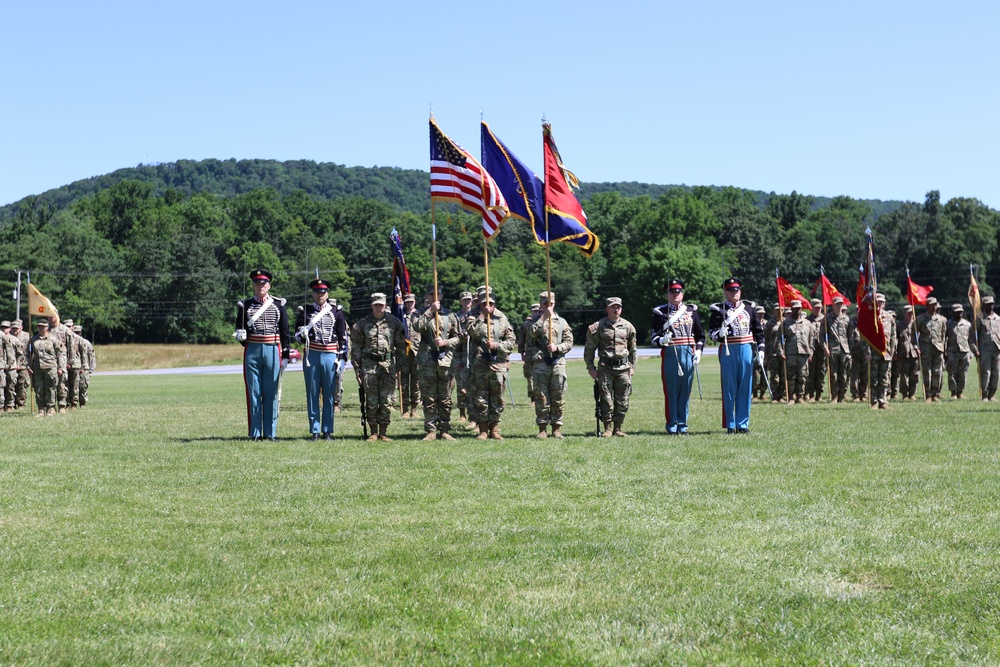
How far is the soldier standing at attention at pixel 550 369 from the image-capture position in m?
16.3

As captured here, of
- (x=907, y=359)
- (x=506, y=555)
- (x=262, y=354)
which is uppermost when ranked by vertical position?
(x=262, y=354)

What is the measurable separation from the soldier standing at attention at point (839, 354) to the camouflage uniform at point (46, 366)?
53.9ft

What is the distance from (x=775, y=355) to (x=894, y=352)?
2657mm

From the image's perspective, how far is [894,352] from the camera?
24734 mm

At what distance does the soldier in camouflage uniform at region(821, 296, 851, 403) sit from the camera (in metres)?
25.1

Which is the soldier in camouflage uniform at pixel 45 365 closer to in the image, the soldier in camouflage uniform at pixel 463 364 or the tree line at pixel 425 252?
the soldier in camouflage uniform at pixel 463 364

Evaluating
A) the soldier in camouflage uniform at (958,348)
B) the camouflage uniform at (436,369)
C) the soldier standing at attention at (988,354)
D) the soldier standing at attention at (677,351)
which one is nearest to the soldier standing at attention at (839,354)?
the soldier in camouflage uniform at (958,348)

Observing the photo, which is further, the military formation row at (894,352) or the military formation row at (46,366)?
the military formation row at (894,352)

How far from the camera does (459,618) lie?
6211mm

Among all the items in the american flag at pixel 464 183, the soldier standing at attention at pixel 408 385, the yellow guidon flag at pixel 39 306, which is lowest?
the soldier standing at attention at pixel 408 385

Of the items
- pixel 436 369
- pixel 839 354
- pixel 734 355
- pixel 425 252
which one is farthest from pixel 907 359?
pixel 425 252

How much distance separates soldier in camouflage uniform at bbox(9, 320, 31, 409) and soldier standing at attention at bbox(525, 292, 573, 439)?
49.1 ft

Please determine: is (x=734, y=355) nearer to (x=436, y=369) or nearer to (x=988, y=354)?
(x=436, y=369)

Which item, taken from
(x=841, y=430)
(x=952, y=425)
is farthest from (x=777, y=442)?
(x=952, y=425)
